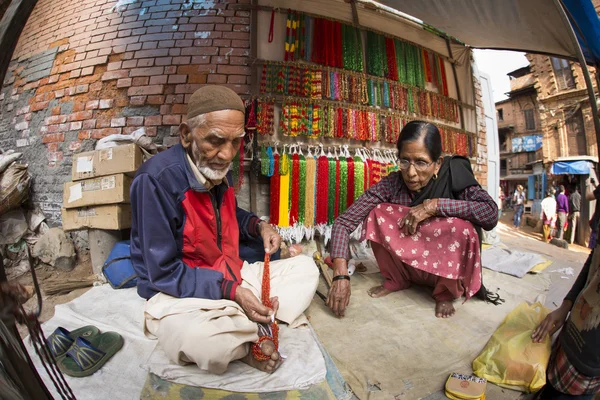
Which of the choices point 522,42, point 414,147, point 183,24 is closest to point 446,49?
point 522,42

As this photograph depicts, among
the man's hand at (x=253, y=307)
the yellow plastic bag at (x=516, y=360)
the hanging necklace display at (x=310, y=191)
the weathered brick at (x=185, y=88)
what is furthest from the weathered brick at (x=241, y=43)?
the yellow plastic bag at (x=516, y=360)

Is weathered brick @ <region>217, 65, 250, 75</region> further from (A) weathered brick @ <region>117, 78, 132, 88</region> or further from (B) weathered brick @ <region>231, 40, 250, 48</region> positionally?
(A) weathered brick @ <region>117, 78, 132, 88</region>

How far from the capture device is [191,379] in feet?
3.57

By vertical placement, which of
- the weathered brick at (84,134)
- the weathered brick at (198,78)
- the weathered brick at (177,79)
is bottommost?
the weathered brick at (84,134)

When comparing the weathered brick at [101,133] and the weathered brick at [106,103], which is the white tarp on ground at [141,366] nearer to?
the weathered brick at [101,133]

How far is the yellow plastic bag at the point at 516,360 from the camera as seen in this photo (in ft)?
4.01

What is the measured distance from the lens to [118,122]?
2008mm

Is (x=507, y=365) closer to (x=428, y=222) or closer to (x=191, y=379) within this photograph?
(x=428, y=222)

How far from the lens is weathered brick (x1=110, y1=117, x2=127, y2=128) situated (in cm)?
195

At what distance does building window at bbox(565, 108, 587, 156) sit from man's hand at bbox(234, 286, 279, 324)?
218 cm

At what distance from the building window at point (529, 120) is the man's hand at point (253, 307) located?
3.49 m

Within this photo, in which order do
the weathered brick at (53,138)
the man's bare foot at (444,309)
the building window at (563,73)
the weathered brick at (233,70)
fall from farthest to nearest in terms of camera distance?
the weathered brick at (233,70) < the man's bare foot at (444,309) < the building window at (563,73) < the weathered brick at (53,138)

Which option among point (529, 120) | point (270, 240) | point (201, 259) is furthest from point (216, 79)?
point (529, 120)

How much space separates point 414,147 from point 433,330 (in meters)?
1.24
